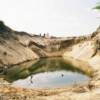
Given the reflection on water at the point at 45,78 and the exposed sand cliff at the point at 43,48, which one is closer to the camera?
the reflection on water at the point at 45,78

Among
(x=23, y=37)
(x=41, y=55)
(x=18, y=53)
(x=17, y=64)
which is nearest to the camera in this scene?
(x=17, y=64)

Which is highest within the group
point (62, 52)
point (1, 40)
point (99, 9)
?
point (99, 9)

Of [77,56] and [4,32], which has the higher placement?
[4,32]

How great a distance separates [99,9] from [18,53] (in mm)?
74711

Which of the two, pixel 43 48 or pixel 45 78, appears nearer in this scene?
pixel 45 78

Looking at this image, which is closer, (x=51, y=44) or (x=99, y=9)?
(x=99, y=9)

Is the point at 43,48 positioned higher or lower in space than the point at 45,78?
lower

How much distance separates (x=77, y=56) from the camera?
90438 millimetres

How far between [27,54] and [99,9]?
7980 centimetres

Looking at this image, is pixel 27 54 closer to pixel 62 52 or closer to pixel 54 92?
pixel 62 52

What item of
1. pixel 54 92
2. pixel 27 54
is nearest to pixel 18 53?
pixel 27 54

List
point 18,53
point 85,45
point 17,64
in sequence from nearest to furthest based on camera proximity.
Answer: point 17,64, point 18,53, point 85,45

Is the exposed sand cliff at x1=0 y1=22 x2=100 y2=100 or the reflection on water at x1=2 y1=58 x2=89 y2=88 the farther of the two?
the exposed sand cliff at x1=0 y1=22 x2=100 y2=100

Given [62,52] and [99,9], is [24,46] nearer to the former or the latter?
[62,52]
